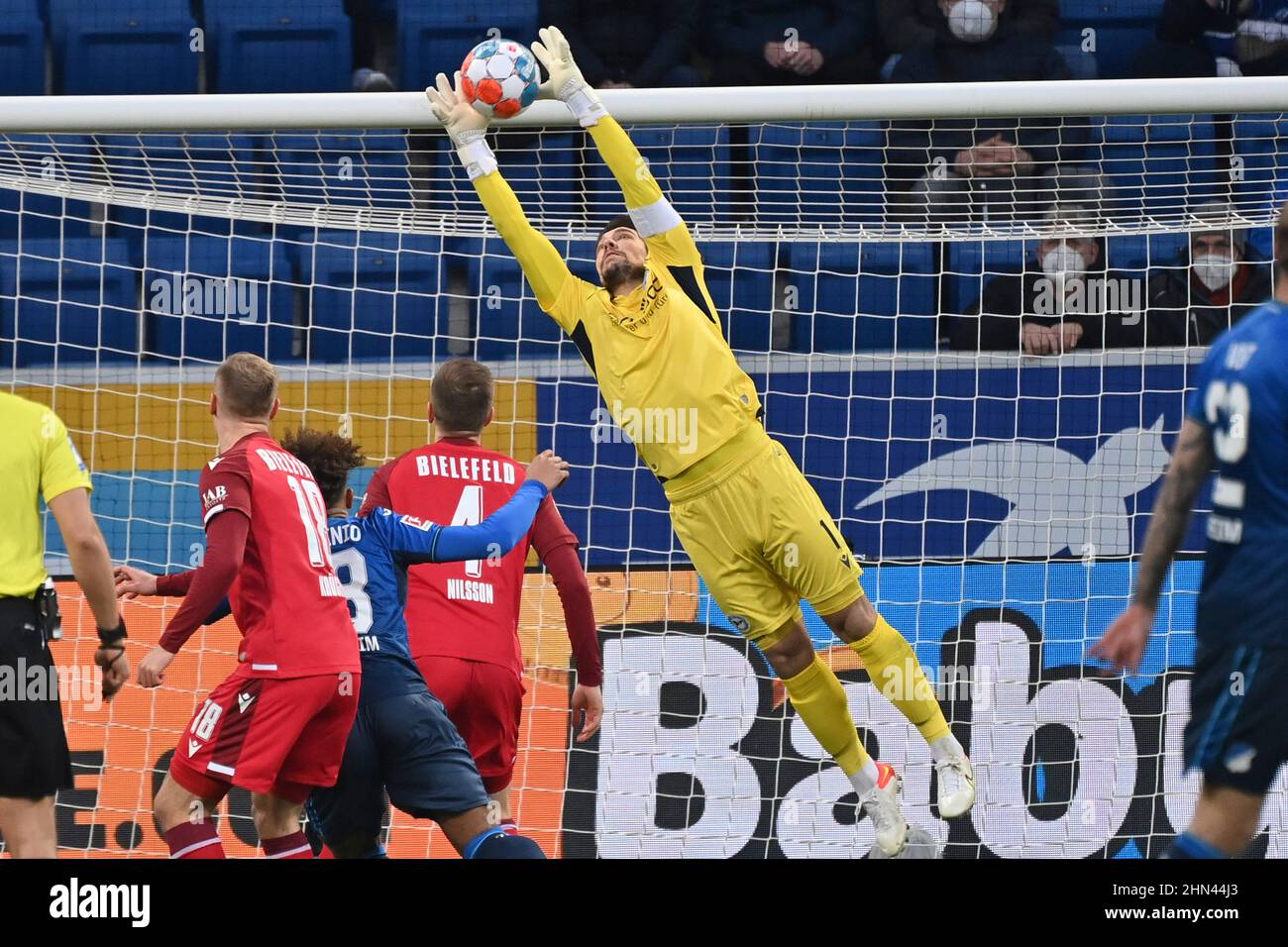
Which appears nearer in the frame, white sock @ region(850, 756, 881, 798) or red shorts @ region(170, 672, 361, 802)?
red shorts @ region(170, 672, 361, 802)

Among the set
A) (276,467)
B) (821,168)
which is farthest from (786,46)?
(276,467)

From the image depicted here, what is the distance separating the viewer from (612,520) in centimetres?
783

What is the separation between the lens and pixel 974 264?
7.92 metres

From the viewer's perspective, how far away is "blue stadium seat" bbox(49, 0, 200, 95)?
9539 mm

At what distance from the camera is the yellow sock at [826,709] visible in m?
5.73

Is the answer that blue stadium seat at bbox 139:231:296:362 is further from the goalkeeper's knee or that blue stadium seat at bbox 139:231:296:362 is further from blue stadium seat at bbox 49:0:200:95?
the goalkeeper's knee

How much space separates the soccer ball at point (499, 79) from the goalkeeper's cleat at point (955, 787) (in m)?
2.74

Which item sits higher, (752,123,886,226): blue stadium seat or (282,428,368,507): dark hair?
(752,123,886,226): blue stadium seat

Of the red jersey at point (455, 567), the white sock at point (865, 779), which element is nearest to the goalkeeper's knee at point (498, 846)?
the red jersey at point (455, 567)

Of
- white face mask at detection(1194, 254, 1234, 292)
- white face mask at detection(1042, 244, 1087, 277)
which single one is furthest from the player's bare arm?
white face mask at detection(1194, 254, 1234, 292)

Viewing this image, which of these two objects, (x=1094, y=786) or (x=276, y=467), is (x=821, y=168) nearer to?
(x=1094, y=786)

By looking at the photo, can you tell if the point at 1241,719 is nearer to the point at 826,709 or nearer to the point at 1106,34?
the point at 826,709

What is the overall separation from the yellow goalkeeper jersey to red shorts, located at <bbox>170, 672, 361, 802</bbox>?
1.44 meters

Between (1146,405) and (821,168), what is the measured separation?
224cm
